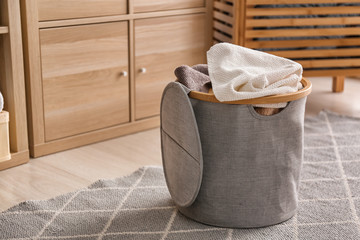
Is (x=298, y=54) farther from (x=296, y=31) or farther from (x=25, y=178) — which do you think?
(x=25, y=178)

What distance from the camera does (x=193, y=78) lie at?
5.63ft

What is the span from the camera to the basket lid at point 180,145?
161 centimetres

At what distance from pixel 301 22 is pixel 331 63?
0.87ft

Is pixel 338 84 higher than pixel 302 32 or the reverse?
the reverse

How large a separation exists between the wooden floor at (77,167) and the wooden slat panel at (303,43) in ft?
1.92

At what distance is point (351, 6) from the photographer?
2654mm

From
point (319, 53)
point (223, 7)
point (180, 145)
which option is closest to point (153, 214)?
point (180, 145)

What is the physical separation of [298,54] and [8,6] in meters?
1.30

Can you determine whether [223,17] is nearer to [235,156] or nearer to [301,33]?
[301,33]

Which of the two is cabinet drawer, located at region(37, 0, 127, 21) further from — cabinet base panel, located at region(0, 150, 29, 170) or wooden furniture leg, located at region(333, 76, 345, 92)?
wooden furniture leg, located at region(333, 76, 345, 92)

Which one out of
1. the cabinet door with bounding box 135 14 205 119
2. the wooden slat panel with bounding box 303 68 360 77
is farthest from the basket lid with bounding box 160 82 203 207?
the wooden slat panel with bounding box 303 68 360 77

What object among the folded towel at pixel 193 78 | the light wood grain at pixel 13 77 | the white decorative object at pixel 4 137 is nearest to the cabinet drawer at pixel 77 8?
the light wood grain at pixel 13 77

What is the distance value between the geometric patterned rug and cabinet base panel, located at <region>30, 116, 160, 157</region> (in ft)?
1.27

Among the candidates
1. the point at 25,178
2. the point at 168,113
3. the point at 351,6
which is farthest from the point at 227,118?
the point at 351,6
